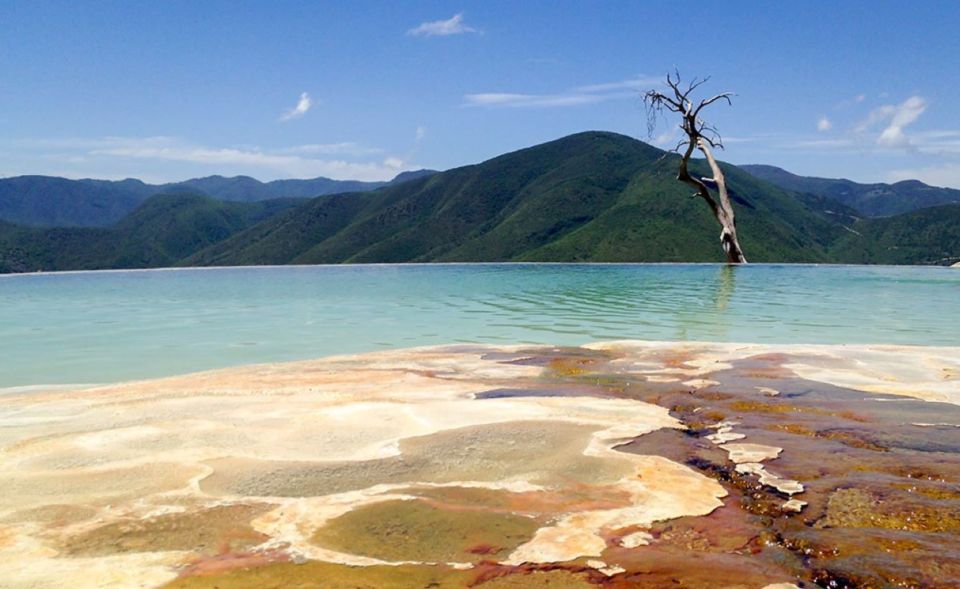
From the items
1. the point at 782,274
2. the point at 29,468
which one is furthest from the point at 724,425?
the point at 782,274

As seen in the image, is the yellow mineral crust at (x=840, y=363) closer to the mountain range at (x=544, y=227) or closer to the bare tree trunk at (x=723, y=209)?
the bare tree trunk at (x=723, y=209)

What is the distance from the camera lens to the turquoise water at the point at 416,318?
11711 mm

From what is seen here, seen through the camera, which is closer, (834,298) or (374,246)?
(834,298)

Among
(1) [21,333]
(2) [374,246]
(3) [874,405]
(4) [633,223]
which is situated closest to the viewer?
(3) [874,405]

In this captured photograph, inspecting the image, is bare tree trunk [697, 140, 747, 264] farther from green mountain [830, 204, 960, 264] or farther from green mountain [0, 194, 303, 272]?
green mountain [0, 194, 303, 272]

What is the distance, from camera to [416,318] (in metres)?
16.6

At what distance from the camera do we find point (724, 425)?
5152mm

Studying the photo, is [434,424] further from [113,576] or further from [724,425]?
[113,576]

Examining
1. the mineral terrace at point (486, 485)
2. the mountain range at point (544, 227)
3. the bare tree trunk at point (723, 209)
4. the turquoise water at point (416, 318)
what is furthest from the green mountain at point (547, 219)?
the mineral terrace at point (486, 485)

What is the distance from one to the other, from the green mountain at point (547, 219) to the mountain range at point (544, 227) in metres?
0.33

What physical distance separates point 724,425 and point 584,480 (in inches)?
68.7

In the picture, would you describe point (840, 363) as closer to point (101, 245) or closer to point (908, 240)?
point (908, 240)

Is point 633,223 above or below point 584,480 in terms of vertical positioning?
above

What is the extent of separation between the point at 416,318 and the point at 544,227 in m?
94.6
